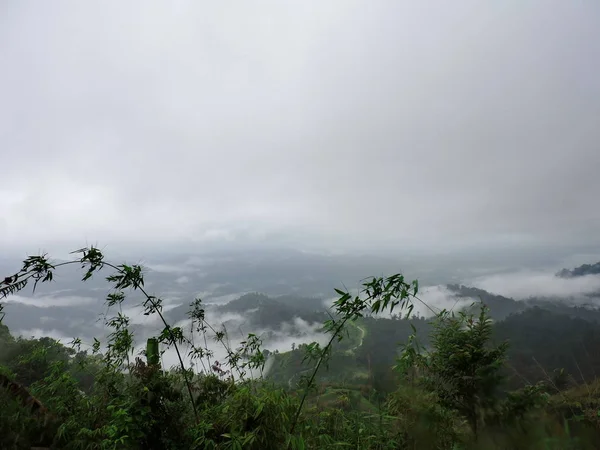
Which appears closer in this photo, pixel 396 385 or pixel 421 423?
pixel 421 423

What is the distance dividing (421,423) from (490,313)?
1.08 m

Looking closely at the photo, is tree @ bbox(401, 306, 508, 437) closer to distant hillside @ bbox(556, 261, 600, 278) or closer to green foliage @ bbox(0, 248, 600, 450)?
green foliage @ bbox(0, 248, 600, 450)

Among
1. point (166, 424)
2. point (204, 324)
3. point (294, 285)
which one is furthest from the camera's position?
point (294, 285)

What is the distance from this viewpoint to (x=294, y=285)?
499 feet

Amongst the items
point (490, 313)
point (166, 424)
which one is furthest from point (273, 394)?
point (490, 313)

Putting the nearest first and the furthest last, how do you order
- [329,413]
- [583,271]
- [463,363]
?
[463,363] < [329,413] < [583,271]

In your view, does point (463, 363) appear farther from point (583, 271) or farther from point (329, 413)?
point (583, 271)

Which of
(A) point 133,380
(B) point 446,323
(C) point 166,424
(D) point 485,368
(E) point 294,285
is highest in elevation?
(B) point 446,323

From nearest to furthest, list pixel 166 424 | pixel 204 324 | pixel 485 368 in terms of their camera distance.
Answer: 1. pixel 485 368
2. pixel 166 424
3. pixel 204 324

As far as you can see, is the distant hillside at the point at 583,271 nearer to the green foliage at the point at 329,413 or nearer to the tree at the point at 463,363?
the tree at the point at 463,363

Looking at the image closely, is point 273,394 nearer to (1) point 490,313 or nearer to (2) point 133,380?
(2) point 133,380

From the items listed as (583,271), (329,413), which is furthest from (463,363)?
(583,271)

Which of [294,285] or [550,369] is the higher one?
[550,369]

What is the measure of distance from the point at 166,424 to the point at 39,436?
0.84 m
